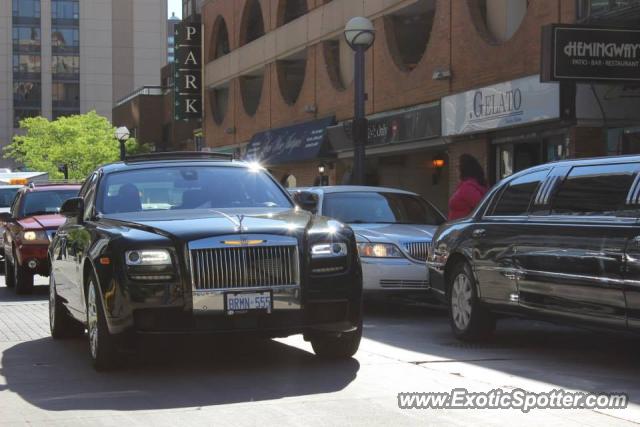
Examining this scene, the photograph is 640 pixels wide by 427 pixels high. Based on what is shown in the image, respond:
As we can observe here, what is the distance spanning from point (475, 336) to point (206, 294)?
3297 mm

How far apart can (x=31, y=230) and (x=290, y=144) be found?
18.6 metres

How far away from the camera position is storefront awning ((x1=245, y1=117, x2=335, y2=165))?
3198cm

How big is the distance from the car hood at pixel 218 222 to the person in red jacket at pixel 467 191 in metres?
4.99

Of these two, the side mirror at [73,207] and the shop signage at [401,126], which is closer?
the side mirror at [73,207]

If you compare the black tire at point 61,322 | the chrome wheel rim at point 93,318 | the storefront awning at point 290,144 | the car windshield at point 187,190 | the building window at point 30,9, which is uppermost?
the building window at point 30,9

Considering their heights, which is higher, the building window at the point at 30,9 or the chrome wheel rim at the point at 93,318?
the building window at the point at 30,9

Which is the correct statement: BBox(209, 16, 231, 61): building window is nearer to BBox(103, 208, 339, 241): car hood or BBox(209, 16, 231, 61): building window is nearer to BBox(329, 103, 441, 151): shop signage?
BBox(329, 103, 441, 151): shop signage

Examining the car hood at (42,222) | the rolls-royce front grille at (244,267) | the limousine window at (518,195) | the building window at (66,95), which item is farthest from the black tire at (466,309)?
the building window at (66,95)

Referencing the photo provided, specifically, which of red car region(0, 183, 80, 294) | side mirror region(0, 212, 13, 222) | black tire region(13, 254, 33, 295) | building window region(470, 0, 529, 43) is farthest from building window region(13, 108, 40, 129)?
black tire region(13, 254, 33, 295)

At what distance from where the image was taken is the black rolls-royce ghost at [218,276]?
770 cm

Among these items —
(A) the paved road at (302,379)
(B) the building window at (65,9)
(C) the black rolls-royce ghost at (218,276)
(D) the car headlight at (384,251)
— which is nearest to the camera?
(A) the paved road at (302,379)

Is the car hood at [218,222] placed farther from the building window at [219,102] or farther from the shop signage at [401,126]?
the building window at [219,102]

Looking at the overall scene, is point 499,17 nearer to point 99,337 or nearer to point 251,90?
point 99,337

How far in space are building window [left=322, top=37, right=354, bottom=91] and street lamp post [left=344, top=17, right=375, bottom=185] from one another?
11.6 metres
